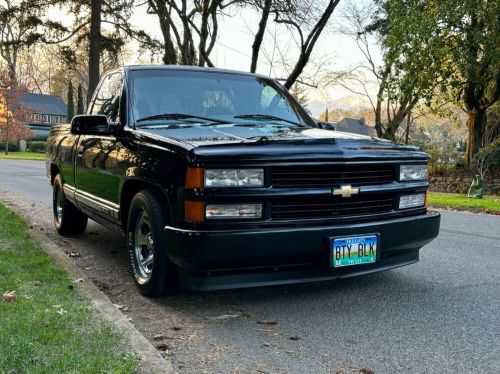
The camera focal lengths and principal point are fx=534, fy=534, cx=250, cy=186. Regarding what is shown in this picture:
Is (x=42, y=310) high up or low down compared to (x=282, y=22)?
down

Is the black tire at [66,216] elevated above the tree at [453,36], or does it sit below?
below

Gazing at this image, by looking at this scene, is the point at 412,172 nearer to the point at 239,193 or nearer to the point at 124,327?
the point at 239,193

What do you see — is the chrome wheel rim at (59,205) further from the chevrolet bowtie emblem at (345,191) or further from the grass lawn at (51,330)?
the chevrolet bowtie emblem at (345,191)

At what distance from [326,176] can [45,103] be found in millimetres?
84138

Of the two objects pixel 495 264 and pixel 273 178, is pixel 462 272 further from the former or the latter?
pixel 273 178

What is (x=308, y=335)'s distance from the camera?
3529mm

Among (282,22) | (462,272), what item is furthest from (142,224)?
(282,22)

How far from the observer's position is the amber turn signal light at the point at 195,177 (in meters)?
3.51

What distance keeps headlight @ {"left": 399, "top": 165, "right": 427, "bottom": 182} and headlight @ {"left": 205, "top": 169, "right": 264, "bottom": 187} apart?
4.30 feet

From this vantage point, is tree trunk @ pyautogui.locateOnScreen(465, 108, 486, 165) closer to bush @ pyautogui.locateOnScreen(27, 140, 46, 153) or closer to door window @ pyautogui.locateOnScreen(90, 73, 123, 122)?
door window @ pyautogui.locateOnScreen(90, 73, 123, 122)

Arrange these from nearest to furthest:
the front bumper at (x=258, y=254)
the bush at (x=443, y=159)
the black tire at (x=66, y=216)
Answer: the front bumper at (x=258, y=254), the black tire at (x=66, y=216), the bush at (x=443, y=159)

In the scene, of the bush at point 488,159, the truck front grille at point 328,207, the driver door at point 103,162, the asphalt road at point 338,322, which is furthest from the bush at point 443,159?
the truck front grille at point 328,207

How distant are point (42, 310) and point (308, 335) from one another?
1.78 meters

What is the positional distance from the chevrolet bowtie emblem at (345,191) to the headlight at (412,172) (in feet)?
1.85
